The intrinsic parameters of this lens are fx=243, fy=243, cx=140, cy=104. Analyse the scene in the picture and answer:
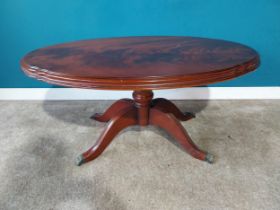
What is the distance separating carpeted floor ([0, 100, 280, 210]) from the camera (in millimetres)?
966

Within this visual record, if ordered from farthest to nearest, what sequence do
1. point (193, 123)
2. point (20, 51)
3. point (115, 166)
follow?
point (20, 51) < point (193, 123) < point (115, 166)

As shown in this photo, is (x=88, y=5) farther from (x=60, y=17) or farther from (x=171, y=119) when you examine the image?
(x=171, y=119)

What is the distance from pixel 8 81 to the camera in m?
1.85

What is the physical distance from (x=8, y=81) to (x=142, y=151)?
1.24 meters

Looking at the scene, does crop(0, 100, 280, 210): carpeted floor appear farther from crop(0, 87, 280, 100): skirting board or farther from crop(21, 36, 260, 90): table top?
crop(21, 36, 260, 90): table top

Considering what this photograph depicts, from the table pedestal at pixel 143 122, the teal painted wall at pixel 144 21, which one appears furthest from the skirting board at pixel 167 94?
the table pedestal at pixel 143 122

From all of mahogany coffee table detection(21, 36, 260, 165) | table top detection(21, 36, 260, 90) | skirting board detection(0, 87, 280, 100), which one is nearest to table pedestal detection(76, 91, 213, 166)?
mahogany coffee table detection(21, 36, 260, 165)

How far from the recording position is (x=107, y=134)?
1.19 m

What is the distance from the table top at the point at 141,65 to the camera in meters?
0.69

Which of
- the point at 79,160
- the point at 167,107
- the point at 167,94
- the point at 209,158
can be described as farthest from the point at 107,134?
the point at 167,94

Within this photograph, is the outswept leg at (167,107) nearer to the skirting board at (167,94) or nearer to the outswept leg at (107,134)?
the outswept leg at (107,134)

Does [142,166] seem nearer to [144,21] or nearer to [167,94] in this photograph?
[167,94]

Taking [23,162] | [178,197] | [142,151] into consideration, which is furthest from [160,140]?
[23,162]

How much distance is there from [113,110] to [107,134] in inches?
11.0
